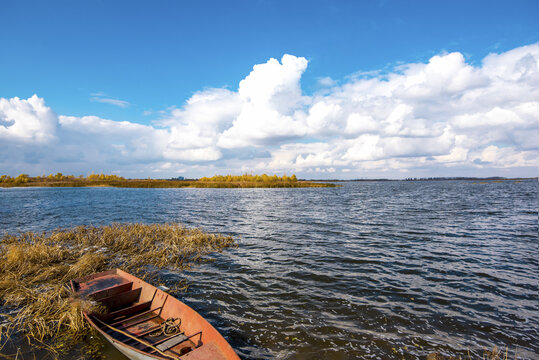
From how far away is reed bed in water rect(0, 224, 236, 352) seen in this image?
8.70m

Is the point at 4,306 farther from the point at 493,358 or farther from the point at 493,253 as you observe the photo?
the point at 493,253

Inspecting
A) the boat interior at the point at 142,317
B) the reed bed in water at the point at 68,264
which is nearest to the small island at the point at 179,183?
the reed bed in water at the point at 68,264

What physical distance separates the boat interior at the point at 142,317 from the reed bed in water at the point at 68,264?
674 millimetres

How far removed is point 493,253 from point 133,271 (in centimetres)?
2380

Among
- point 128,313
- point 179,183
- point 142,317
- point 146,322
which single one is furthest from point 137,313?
point 179,183

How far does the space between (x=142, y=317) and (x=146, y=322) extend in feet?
1.39

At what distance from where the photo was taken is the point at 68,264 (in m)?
14.5

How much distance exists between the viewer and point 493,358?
7535 millimetres

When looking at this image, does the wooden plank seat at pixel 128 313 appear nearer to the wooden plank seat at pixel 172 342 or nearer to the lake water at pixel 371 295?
the lake water at pixel 371 295

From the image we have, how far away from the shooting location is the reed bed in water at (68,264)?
8695 millimetres

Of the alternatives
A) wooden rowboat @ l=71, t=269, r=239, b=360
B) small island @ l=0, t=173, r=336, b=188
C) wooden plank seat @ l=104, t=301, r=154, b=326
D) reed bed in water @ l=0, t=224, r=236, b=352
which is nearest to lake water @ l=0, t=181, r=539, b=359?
wooden rowboat @ l=71, t=269, r=239, b=360

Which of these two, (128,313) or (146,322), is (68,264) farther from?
(146,322)

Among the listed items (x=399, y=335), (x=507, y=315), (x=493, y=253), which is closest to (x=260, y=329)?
(x=399, y=335)

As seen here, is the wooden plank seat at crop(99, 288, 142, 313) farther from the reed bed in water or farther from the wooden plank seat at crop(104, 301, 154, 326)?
the reed bed in water
